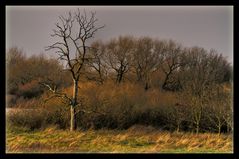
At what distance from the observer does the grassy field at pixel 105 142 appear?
14.7 metres

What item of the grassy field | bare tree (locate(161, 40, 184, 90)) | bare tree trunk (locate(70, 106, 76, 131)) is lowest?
the grassy field

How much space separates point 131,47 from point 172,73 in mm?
3177

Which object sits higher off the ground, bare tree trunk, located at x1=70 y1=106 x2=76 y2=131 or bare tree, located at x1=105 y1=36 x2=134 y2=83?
bare tree, located at x1=105 y1=36 x2=134 y2=83

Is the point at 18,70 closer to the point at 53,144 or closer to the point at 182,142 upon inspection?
the point at 53,144

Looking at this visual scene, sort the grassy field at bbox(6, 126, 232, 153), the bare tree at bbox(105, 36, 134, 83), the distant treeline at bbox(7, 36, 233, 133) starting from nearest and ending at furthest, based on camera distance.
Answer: the grassy field at bbox(6, 126, 232, 153), the distant treeline at bbox(7, 36, 233, 133), the bare tree at bbox(105, 36, 134, 83)

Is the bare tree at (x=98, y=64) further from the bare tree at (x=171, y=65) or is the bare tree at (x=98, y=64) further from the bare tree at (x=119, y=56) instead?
the bare tree at (x=171, y=65)

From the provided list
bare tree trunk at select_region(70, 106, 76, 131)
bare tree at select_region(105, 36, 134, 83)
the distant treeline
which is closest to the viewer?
bare tree trunk at select_region(70, 106, 76, 131)

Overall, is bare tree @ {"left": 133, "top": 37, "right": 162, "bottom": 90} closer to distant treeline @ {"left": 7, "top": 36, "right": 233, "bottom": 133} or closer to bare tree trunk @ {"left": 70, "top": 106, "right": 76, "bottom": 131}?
distant treeline @ {"left": 7, "top": 36, "right": 233, "bottom": 133}

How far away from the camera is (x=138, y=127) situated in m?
21.0

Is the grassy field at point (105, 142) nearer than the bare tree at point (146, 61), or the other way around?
the grassy field at point (105, 142)

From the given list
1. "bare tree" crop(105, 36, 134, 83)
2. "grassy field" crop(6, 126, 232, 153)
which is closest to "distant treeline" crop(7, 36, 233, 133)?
"bare tree" crop(105, 36, 134, 83)

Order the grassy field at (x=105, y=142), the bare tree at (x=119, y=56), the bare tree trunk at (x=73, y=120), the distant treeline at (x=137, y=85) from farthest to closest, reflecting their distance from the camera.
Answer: the bare tree at (x=119, y=56) → the distant treeline at (x=137, y=85) → the bare tree trunk at (x=73, y=120) → the grassy field at (x=105, y=142)

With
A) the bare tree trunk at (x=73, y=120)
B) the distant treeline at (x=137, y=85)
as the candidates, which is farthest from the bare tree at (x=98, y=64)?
the bare tree trunk at (x=73, y=120)

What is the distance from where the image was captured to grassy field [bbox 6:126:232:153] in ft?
48.3
